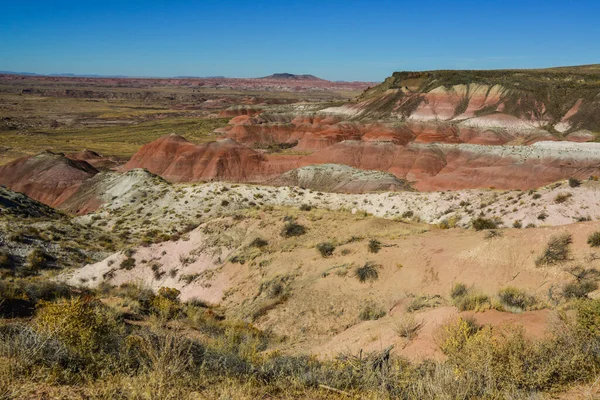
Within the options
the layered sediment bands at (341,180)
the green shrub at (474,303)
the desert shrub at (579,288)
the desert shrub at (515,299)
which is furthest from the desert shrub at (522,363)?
the layered sediment bands at (341,180)

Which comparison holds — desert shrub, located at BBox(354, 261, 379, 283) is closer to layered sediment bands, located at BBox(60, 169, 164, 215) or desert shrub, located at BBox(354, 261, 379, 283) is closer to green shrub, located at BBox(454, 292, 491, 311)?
green shrub, located at BBox(454, 292, 491, 311)

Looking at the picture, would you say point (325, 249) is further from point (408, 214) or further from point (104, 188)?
point (104, 188)

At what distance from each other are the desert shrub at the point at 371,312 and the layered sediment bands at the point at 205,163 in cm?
5190

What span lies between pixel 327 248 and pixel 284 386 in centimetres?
1053

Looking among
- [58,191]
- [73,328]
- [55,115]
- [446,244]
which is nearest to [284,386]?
[73,328]

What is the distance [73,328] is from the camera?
6.08m

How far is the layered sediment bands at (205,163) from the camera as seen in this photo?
6256cm

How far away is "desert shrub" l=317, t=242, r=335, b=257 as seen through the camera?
15633 mm

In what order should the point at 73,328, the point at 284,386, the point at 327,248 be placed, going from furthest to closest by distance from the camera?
1. the point at 327,248
2. the point at 73,328
3. the point at 284,386

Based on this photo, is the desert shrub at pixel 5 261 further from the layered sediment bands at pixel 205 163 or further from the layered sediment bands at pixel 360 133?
the layered sediment bands at pixel 360 133

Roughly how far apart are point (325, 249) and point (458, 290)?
19.8ft

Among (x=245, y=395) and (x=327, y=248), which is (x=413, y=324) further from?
(x=327, y=248)

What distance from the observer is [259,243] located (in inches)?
716

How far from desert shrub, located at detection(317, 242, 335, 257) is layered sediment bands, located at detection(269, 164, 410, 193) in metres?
29.3
